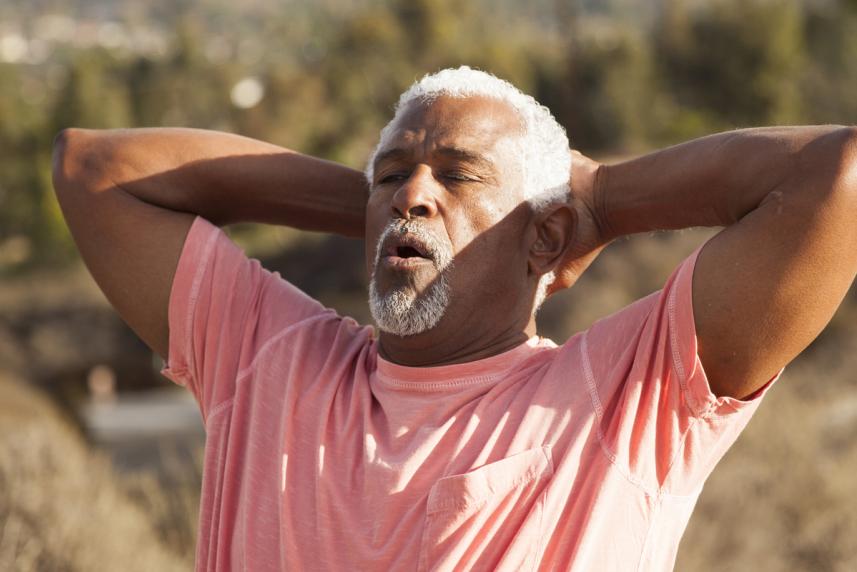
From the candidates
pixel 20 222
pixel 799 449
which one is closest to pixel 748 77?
pixel 20 222

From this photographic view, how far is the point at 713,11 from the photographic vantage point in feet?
130

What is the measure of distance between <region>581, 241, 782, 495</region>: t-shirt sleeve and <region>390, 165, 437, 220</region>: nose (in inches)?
20.1

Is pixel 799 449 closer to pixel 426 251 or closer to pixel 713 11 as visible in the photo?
pixel 426 251

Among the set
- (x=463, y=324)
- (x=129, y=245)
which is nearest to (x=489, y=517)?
(x=463, y=324)

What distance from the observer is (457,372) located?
265cm

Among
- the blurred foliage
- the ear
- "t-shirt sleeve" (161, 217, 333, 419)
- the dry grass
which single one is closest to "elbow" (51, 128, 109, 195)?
"t-shirt sleeve" (161, 217, 333, 419)

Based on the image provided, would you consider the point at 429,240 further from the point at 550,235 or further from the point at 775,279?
the point at 775,279

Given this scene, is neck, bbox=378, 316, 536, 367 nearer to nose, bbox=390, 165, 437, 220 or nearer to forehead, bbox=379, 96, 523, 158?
nose, bbox=390, 165, 437, 220

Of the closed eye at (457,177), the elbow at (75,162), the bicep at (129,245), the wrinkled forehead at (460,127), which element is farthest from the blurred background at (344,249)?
the elbow at (75,162)

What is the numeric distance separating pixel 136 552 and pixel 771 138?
172 inches

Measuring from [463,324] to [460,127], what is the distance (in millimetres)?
441

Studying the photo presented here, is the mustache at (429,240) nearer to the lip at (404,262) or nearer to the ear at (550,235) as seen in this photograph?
the lip at (404,262)

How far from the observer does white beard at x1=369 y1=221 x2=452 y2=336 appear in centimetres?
263

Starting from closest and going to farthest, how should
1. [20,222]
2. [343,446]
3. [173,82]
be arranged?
1. [343,446]
2. [20,222]
3. [173,82]
